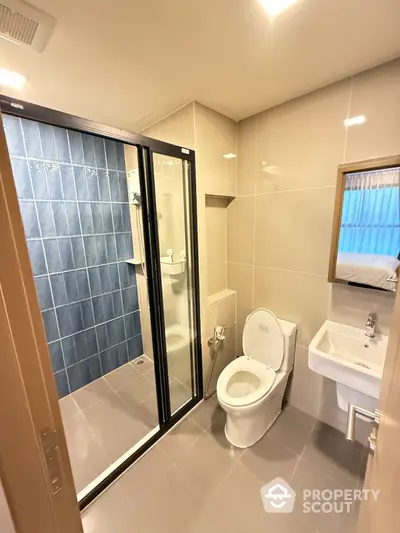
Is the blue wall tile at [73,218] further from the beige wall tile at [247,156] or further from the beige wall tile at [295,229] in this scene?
the beige wall tile at [295,229]

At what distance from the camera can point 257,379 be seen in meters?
1.83

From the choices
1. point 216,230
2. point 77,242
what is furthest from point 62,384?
point 216,230

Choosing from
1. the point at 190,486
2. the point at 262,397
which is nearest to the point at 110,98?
the point at 262,397

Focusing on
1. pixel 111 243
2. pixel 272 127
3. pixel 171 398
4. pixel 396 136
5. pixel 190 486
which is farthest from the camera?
pixel 111 243

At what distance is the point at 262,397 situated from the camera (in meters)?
A: 1.55

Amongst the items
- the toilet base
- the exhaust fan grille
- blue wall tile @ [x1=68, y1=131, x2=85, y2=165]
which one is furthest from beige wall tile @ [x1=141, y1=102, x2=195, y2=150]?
the toilet base

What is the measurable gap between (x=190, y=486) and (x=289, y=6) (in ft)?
7.98

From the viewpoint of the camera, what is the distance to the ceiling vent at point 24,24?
85 centimetres

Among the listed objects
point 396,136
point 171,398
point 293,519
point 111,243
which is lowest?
point 293,519

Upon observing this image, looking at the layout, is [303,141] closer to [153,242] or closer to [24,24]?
[153,242]

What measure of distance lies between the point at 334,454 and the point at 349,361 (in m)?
0.69

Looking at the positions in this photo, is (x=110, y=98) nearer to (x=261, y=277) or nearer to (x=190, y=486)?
(x=261, y=277)

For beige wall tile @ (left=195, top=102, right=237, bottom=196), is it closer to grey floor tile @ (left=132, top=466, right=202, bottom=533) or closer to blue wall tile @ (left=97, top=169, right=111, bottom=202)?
blue wall tile @ (left=97, top=169, right=111, bottom=202)

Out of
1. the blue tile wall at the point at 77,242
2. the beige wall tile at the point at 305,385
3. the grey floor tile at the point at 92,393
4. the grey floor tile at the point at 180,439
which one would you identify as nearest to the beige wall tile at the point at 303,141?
the blue tile wall at the point at 77,242
